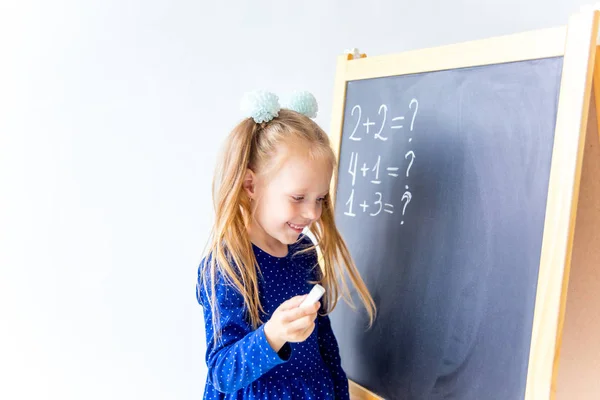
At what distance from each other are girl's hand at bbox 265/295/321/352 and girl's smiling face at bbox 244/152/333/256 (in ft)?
0.62

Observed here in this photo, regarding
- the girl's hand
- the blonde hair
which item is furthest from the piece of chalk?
the blonde hair

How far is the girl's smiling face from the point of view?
3.85 ft

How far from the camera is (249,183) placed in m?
1.24

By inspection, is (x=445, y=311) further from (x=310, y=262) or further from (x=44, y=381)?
(x=44, y=381)

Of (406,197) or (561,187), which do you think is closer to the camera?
(561,187)

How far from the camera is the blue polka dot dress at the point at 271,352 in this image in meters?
1.09

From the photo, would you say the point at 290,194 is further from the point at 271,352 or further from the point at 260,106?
the point at 271,352

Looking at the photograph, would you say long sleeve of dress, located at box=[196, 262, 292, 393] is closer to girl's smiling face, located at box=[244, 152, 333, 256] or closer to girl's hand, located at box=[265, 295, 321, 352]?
girl's hand, located at box=[265, 295, 321, 352]

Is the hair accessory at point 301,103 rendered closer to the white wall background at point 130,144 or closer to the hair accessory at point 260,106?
the hair accessory at point 260,106

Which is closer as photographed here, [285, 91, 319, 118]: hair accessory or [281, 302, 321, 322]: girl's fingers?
[281, 302, 321, 322]: girl's fingers

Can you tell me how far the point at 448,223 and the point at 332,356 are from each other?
1.25ft

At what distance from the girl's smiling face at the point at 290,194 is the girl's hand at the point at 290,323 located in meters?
0.19

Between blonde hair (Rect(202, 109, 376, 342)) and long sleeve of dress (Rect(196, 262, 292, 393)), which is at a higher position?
blonde hair (Rect(202, 109, 376, 342))

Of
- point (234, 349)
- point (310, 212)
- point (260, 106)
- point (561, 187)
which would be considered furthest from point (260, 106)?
point (561, 187)
